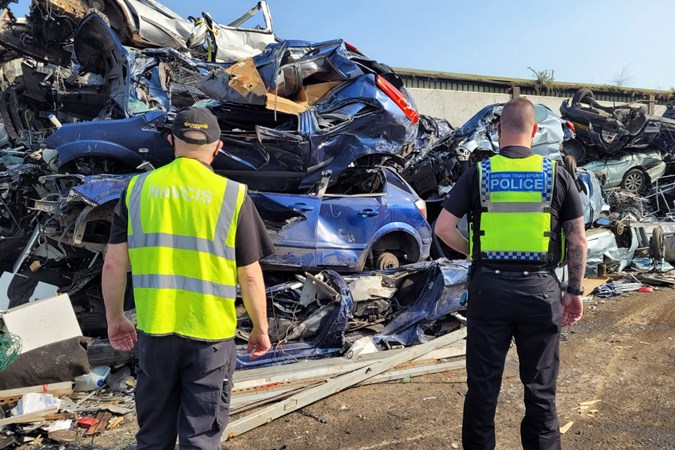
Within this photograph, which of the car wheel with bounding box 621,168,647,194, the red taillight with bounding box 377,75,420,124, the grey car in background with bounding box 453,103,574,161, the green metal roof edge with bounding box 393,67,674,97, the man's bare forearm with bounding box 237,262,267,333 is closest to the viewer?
the man's bare forearm with bounding box 237,262,267,333

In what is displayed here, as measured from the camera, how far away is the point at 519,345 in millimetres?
2631

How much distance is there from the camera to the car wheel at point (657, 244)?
8688 mm

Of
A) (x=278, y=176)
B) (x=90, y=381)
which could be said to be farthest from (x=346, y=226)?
(x=90, y=381)

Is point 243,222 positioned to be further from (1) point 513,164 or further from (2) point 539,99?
(2) point 539,99

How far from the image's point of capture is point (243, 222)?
211 cm

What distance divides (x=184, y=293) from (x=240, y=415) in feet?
6.48

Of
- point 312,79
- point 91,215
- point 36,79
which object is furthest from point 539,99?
point 91,215

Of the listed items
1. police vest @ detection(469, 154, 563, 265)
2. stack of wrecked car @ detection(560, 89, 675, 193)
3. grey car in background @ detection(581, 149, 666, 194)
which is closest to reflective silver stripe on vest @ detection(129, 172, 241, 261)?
police vest @ detection(469, 154, 563, 265)

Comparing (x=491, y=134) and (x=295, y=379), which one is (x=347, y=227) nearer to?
(x=295, y=379)

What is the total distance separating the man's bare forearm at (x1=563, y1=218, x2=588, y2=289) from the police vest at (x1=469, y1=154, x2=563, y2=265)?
0.21ft

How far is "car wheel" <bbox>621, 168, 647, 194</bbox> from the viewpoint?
12.1m

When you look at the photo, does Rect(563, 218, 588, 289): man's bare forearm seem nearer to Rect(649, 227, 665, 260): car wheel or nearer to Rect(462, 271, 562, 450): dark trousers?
Rect(462, 271, 562, 450): dark trousers

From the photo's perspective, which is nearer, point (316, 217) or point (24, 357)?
point (24, 357)

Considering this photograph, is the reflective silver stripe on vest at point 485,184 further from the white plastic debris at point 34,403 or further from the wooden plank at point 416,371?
the white plastic debris at point 34,403
